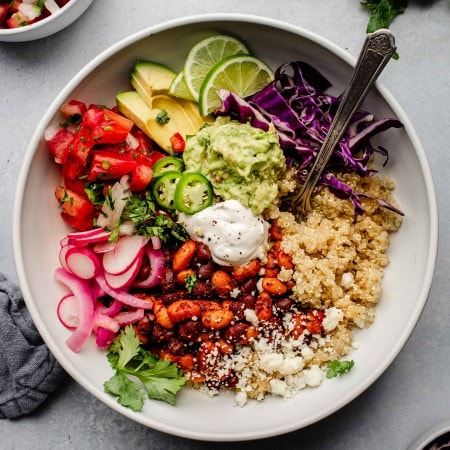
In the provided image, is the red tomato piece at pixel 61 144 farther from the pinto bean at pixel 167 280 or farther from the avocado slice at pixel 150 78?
the pinto bean at pixel 167 280

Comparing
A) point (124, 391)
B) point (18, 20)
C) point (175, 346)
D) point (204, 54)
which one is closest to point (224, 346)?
point (175, 346)

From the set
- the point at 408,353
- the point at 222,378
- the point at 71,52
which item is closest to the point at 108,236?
the point at 222,378

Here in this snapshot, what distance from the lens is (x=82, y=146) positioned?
7.96 feet

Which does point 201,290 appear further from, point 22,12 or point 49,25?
point 22,12

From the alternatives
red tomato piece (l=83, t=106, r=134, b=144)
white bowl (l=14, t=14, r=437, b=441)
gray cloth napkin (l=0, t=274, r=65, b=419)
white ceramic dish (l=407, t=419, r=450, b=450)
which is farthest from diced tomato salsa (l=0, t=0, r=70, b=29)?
A: white ceramic dish (l=407, t=419, r=450, b=450)

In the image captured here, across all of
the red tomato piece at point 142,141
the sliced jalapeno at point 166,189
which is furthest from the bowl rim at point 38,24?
the sliced jalapeno at point 166,189

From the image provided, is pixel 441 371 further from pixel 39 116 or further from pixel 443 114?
pixel 39 116

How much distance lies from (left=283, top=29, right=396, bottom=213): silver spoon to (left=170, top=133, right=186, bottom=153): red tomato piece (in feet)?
1.60

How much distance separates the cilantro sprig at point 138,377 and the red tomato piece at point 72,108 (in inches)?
34.8

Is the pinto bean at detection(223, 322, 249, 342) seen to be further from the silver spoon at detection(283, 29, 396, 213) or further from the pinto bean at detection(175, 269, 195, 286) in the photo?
the silver spoon at detection(283, 29, 396, 213)

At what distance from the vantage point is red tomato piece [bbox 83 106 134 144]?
7.95 ft

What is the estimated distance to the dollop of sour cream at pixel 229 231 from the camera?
96.1 inches

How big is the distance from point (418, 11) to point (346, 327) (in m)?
1.46

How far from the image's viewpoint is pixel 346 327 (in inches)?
102
